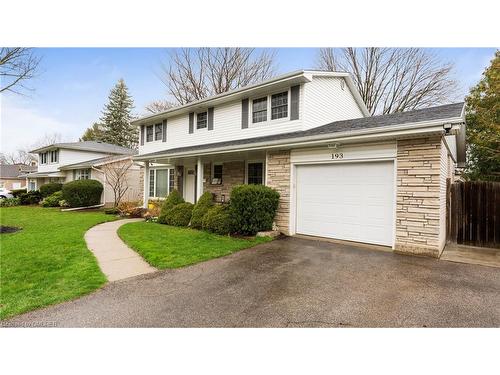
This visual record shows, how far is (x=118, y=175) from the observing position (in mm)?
17250

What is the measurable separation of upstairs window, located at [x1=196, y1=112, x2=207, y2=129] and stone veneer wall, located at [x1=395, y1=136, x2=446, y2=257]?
29.8ft

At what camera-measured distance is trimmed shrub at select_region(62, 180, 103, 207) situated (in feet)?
53.6

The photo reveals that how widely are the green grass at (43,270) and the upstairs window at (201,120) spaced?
7104 millimetres

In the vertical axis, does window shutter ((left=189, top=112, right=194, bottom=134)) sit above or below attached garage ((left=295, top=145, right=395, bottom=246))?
above

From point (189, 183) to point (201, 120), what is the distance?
3.28 metres

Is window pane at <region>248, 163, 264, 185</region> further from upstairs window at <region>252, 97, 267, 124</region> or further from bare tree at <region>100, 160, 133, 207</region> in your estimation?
bare tree at <region>100, 160, 133, 207</region>

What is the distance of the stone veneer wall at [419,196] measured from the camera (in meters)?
5.68

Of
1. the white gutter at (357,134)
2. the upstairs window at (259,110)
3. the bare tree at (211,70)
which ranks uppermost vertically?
the bare tree at (211,70)

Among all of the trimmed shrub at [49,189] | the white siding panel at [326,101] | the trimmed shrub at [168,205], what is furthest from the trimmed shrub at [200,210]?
the trimmed shrub at [49,189]

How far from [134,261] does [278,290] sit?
10.8 feet

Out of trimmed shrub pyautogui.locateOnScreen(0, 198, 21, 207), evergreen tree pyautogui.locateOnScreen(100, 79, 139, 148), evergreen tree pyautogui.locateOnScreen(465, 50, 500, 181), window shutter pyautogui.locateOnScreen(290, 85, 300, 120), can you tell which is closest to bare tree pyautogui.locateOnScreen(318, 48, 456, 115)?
evergreen tree pyautogui.locateOnScreen(465, 50, 500, 181)

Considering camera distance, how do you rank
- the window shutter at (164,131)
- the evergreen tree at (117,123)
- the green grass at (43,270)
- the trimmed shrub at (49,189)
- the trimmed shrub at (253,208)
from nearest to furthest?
the green grass at (43,270) → the trimmed shrub at (253,208) → the window shutter at (164,131) → the trimmed shrub at (49,189) → the evergreen tree at (117,123)

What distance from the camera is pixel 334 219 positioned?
7355 mm

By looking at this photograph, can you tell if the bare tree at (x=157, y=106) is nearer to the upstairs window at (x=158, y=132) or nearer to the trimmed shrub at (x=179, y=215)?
the upstairs window at (x=158, y=132)
